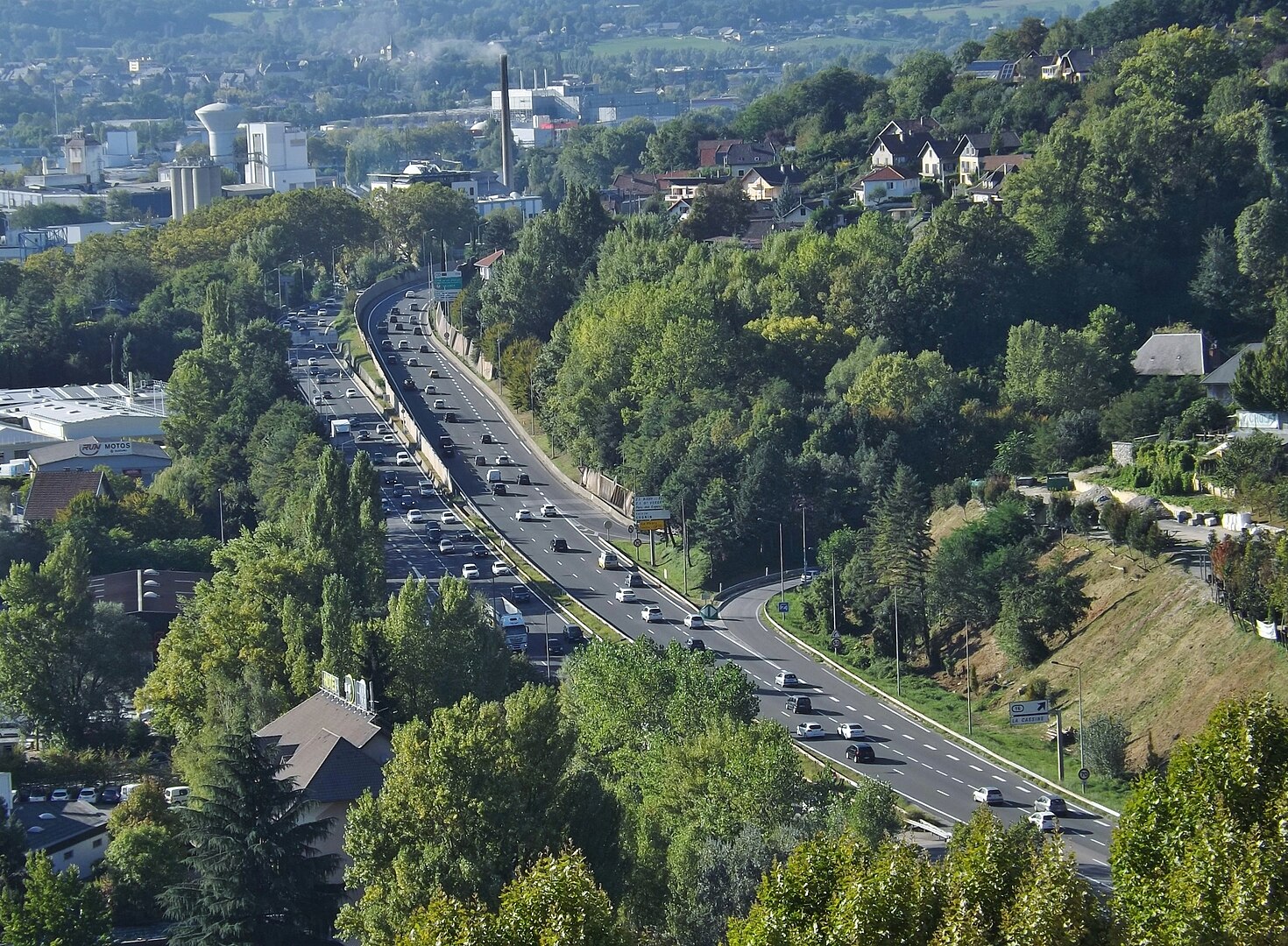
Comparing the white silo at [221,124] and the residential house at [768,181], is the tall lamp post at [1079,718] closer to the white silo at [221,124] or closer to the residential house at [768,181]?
the residential house at [768,181]

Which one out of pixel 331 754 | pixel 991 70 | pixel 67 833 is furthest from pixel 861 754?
pixel 991 70

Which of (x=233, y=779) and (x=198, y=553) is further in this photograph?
(x=198, y=553)

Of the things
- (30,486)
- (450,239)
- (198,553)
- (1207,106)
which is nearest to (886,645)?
(198,553)

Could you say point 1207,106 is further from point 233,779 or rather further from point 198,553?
point 233,779

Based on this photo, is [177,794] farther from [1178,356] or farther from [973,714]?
[1178,356]

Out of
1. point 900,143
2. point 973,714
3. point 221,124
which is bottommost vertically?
point 973,714

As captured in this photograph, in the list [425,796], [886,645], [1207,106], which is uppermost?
[1207,106]
